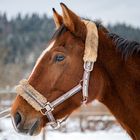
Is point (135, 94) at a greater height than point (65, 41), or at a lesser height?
lesser

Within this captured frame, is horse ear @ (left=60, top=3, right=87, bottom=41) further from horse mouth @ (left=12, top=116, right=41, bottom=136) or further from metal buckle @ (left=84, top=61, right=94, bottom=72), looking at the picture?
horse mouth @ (left=12, top=116, right=41, bottom=136)

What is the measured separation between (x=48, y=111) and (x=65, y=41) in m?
0.58


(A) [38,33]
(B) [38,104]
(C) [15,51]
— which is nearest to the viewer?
(B) [38,104]

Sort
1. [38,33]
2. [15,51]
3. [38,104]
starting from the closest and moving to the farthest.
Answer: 1. [38,104]
2. [15,51]
3. [38,33]

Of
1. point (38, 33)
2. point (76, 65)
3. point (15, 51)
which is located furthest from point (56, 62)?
point (38, 33)

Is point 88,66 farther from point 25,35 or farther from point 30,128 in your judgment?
point 25,35

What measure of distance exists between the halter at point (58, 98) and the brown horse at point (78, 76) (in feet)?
0.11

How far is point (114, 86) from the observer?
3045 mm

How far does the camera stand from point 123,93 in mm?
3020

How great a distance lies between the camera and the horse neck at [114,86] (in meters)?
2.99

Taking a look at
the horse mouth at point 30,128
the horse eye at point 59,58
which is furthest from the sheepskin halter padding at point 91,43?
the horse mouth at point 30,128

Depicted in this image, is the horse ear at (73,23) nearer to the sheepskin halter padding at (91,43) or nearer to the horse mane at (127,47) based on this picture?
the sheepskin halter padding at (91,43)

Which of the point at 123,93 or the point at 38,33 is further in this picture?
the point at 38,33

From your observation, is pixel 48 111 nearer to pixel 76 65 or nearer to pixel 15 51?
pixel 76 65
